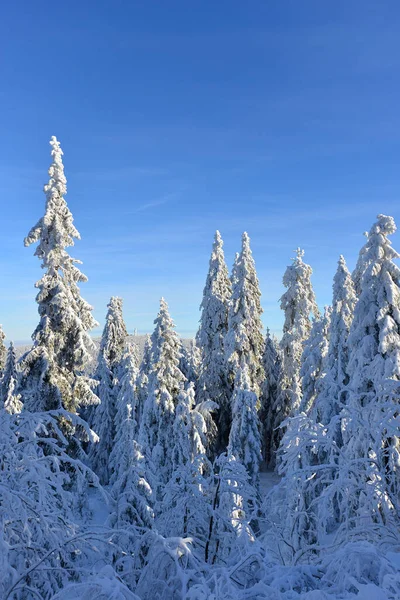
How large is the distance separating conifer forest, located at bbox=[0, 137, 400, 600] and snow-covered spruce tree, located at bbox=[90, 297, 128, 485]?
0.14 meters

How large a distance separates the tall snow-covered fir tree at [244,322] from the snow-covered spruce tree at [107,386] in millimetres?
11839

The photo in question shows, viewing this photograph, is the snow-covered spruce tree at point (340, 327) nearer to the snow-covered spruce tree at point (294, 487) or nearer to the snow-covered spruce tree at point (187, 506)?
the snow-covered spruce tree at point (294, 487)

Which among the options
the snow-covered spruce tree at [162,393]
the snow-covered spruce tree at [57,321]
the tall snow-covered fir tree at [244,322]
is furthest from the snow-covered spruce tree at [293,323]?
the snow-covered spruce tree at [57,321]

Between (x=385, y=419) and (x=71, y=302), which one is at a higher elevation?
(x=71, y=302)

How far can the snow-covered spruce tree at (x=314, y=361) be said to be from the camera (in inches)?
936

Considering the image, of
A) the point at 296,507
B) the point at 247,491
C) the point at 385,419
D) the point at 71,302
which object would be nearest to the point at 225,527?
the point at 247,491

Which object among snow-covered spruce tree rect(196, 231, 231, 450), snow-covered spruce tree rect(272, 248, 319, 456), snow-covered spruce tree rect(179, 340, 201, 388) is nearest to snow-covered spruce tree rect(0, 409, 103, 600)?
snow-covered spruce tree rect(196, 231, 231, 450)

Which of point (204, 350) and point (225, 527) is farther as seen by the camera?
point (204, 350)

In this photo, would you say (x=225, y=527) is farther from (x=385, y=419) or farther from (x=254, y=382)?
(x=254, y=382)

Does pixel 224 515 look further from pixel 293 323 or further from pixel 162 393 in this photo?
pixel 293 323

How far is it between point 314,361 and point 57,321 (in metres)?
14.7

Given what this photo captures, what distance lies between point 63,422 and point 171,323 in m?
8.43

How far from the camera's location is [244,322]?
2630 cm

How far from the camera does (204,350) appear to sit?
28.9m
